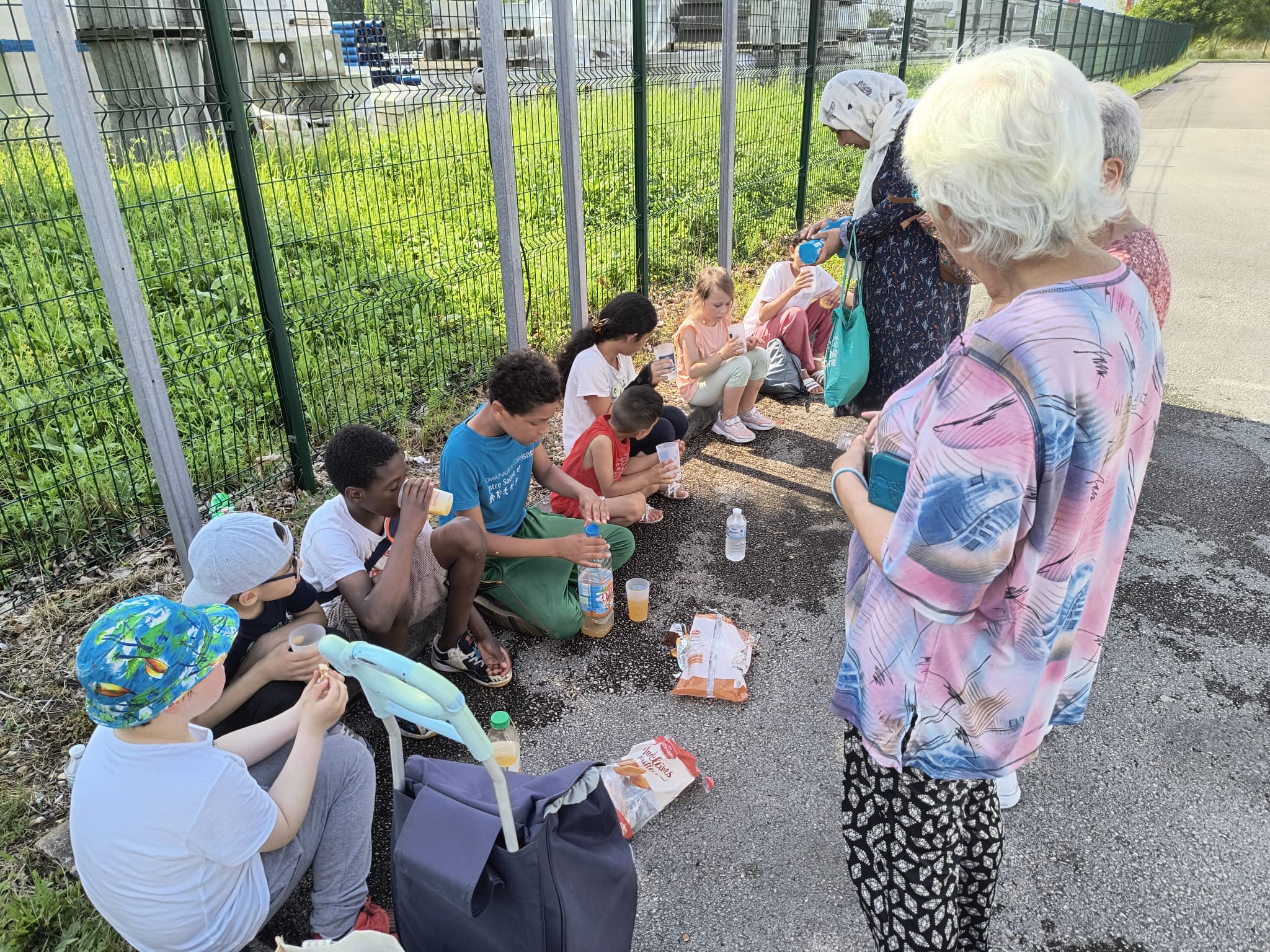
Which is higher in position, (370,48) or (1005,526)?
(370,48)

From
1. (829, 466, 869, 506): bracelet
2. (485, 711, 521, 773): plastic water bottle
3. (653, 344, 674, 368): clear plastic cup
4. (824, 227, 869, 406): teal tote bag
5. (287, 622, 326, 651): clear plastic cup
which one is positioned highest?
(829, 466, 869, 506): bracelet

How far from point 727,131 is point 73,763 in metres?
6.03

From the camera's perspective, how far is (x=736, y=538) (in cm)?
385

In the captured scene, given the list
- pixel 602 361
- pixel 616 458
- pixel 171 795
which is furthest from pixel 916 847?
pixel 602 361

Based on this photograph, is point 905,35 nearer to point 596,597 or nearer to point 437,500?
point 596,597

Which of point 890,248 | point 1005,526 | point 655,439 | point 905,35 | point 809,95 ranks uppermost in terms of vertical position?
point 905,35

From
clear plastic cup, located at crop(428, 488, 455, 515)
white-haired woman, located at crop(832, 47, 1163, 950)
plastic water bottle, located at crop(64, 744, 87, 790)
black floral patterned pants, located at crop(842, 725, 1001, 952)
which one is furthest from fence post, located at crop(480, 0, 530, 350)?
black floral patterned pants, located at crop(842, 725, 1001, 952)

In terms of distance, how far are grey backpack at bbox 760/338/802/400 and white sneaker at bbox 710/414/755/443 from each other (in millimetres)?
644

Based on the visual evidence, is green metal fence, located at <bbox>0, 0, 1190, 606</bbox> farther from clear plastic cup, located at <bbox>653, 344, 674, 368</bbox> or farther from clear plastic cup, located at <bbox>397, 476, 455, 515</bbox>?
clear plastic cup, located at <bbox>397, 476, 455, 515</bbox>

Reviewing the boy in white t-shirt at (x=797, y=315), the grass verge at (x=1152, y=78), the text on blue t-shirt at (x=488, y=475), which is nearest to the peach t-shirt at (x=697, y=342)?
the boy in white t-shirt at (x=797, y=315)

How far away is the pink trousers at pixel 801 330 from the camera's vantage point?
573 cm

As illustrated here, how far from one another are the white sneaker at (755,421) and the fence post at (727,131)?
213cm

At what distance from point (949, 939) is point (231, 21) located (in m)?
3.86

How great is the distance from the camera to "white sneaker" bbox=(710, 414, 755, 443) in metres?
5.09
